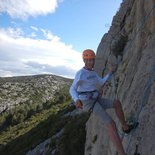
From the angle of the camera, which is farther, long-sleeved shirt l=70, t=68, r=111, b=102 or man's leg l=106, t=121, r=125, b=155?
long-sleeved shirt l=70, t=68, r=111, b=102

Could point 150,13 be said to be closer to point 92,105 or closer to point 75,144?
point 92,105

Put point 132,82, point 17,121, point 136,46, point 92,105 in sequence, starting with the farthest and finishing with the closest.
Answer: point 17,121, point 136,46, point 132,82, point 92,105

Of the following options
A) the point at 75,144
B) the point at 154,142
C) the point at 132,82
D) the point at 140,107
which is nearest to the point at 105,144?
the point at 132,82

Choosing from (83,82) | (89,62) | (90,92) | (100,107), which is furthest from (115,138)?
(89,62)

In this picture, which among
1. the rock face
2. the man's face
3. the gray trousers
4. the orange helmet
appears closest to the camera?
the rock face

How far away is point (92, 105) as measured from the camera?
10461 millimetres

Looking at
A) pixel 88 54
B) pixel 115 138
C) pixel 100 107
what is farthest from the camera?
pixel 100 107

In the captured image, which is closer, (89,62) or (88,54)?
(88,54)

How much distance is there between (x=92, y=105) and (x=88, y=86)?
2.12ft

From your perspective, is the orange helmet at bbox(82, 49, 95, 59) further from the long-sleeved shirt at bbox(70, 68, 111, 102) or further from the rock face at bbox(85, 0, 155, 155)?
the rock face at bbox(85, 0, 155, 155)

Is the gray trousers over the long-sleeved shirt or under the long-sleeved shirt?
under

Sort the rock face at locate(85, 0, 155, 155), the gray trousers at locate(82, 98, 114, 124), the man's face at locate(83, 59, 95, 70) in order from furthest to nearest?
the man's face at locate(83, 59, 95, 70), the gray trousers at locate(82, 98, 114, 124), the rock face at locate(85, 0, 155, 155)

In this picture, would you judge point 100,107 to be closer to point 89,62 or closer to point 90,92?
point 90,92

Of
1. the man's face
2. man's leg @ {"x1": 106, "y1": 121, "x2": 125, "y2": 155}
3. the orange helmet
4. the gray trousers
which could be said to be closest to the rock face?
man's leg @ {"x1": 106, "y1": 121, "x2": 125, "y2": 155}
